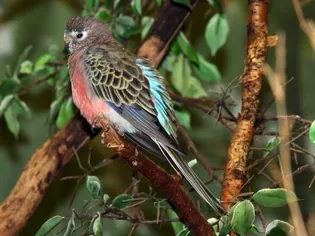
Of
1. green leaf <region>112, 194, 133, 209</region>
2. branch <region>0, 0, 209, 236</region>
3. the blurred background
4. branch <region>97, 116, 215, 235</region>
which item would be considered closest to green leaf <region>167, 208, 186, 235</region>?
green leaf <region>112, 194, 133, 209</region>

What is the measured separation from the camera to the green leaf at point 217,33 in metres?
2.32

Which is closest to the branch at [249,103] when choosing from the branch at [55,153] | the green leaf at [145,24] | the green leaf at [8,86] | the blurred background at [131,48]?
the branch at [55,153]

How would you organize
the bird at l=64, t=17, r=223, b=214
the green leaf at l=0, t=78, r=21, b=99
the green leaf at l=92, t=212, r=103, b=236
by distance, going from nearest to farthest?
the green leaf at l=92, t=212, r=103, b=236 < the bird at l=64, t=17, r=223, b=214 < the green leaf at l=0, t=78, r=21, b=99

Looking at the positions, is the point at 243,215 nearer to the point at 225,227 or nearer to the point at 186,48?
the point at 225,227

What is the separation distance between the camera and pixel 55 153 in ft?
7.84

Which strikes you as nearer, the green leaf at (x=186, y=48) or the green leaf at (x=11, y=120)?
the green leaf at (x=186, y=48)

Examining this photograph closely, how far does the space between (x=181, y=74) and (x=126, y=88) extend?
523 mm

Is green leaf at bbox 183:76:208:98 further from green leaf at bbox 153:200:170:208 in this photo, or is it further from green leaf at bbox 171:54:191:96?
green leaf at bbox 153:200:170:208

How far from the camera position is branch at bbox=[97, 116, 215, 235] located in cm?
163

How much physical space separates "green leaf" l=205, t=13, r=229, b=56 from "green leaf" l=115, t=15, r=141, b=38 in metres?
0.26

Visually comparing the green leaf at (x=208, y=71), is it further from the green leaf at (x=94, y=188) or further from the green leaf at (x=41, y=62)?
the green leaf at (x=94, y=188)

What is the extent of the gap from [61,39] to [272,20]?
3.47 feet

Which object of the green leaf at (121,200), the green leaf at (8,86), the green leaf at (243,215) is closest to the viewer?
the green leaf at (243,215)

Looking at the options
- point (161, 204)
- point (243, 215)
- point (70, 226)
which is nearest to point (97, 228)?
point (70, 226)
